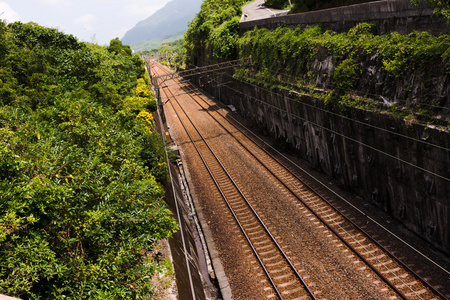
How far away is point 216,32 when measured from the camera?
46656mm

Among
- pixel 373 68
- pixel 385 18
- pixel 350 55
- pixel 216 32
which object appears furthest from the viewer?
pixel 216 32

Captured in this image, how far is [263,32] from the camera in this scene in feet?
109

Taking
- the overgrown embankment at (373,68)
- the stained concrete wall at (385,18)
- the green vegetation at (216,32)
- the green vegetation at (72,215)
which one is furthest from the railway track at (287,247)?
the green vegetation at (216,32)

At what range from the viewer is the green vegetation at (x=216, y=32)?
138 feet

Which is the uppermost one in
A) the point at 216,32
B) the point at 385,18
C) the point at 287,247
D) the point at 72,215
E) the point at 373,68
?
the point at 216,32

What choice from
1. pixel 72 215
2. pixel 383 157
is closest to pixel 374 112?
pixel 383 157

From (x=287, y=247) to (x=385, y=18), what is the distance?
13232 millimetres

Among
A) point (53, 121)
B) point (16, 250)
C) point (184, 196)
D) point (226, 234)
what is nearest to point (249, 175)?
point (184, 196)

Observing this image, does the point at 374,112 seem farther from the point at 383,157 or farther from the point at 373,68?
the point at 373,68

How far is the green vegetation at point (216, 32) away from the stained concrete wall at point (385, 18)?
695 inches

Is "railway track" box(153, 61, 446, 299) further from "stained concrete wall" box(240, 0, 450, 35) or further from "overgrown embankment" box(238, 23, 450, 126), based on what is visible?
"stained concrete wall" box(240, 0, 450, 35)

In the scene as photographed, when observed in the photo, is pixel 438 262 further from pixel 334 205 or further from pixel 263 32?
pixel 263 32

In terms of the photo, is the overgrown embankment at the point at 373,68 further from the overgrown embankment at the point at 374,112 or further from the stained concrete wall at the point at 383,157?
the stained concrete wall at the point at 383,157

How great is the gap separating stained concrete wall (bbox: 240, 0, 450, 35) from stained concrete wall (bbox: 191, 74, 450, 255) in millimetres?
4662
